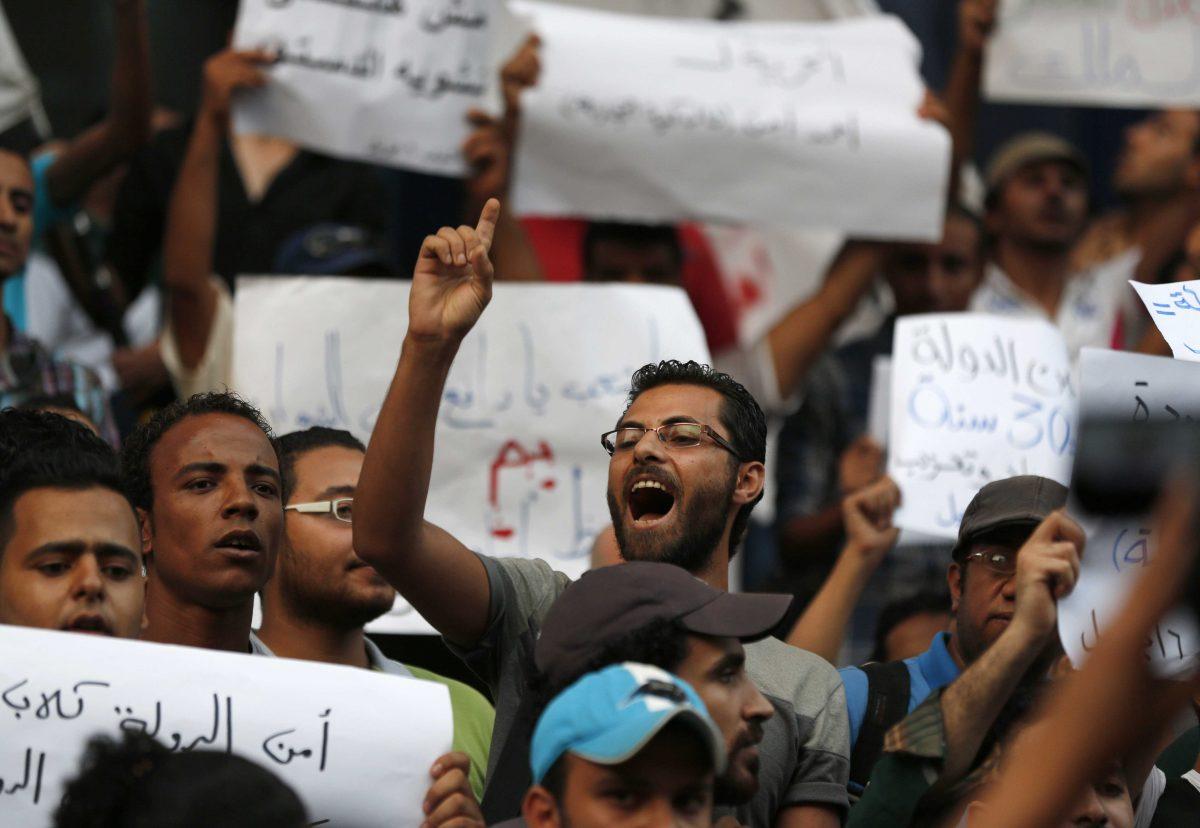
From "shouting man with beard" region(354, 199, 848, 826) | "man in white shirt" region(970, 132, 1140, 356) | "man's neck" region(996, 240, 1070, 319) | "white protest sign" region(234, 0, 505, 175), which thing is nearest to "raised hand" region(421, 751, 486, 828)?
"shouting man with beard" region(354, 199, 848, 826)

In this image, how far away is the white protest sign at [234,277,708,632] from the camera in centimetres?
485

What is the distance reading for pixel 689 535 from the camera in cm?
348

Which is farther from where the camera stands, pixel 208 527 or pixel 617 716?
pixel 208 527

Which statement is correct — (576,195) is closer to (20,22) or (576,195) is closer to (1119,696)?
(20,22)

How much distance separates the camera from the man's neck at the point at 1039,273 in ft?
20.2

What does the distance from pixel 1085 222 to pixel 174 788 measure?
15.6 ft

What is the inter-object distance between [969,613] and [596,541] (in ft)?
3.33

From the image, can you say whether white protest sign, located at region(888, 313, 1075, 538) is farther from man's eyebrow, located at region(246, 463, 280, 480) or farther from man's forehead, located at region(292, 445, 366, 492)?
man's eyebrow, located at region(246, 463, 280, 480)

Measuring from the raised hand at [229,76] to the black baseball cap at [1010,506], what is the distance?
99.3 inches

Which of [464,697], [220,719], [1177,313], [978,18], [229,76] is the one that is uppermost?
[1177,313]

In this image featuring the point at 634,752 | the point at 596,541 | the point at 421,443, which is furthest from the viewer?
the point at 596,541

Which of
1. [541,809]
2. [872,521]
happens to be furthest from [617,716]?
[872,521]

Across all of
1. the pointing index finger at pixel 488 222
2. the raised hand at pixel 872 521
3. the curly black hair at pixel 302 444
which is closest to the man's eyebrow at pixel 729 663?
the pointing index finger at pixel 488 222

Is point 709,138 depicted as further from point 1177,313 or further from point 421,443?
point 421,443
